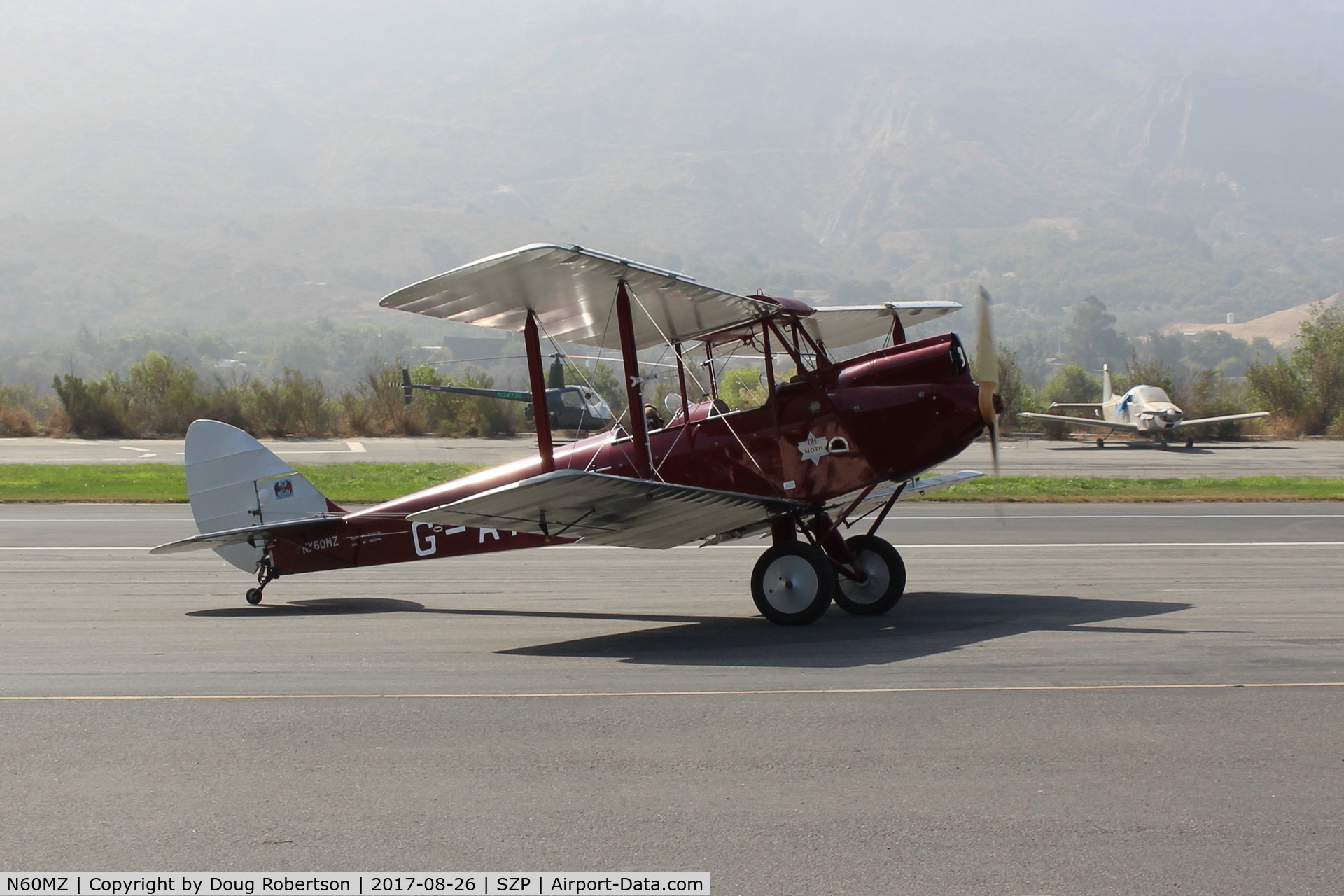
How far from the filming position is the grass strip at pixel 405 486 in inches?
924

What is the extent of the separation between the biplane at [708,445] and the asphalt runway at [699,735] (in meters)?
0.70

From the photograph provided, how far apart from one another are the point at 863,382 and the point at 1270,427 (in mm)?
44451

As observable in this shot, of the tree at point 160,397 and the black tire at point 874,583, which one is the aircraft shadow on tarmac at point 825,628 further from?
the tree at point 160,397

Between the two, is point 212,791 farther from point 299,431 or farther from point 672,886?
point 299,431

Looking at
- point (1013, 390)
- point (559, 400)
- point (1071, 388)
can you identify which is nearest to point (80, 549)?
point (559, 400)

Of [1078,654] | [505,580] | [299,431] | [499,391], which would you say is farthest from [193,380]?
[1078,654]

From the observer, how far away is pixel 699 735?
669cm

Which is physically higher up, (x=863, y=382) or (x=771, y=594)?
(x=863, y=382)

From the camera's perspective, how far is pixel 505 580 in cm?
1362

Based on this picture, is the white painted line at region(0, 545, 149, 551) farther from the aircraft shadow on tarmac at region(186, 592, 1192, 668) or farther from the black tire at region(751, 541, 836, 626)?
the black tire at region(751, 541, 836, 626)

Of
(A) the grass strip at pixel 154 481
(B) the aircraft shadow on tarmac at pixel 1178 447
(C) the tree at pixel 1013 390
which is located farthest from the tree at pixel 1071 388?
(A) the grass strip at pixel 154 481

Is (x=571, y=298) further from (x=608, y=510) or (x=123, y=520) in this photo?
(x=123, y=520)

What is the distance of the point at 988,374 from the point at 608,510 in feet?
11.4

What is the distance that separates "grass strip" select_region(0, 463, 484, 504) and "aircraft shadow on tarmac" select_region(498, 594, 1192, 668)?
14.1 metres
